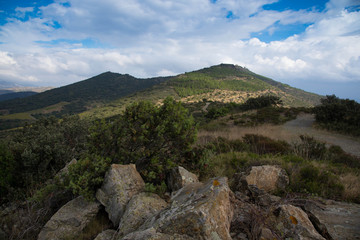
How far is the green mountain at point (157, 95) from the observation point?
8956 cm

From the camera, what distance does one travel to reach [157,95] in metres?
95.0

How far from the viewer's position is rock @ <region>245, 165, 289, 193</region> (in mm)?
3578

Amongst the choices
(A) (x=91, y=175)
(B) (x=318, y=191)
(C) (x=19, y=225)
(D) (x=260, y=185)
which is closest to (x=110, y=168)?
(A) (x=91, y=175)

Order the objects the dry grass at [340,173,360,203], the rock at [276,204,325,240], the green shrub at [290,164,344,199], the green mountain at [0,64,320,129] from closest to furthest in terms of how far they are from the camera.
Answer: the rock at [276,204,325,240]
the dry grass at [340,173,360,203]
the green shrub at [290,164,344,199]
the green mountain at [0,64,320,129]

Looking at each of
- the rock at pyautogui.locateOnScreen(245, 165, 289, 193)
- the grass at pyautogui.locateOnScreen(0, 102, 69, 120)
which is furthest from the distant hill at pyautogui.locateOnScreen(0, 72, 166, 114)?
the rock at pyautogui.locateOnScreen(245, 165, 289, 193)

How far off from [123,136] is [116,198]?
4.58 ft

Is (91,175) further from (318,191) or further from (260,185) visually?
(318,191)

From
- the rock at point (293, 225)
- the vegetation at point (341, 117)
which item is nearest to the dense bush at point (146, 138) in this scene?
the rock at point (293, 225)

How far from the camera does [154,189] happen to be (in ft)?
10.6

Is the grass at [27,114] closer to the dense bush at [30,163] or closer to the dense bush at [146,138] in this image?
the dense bush at [30,163]

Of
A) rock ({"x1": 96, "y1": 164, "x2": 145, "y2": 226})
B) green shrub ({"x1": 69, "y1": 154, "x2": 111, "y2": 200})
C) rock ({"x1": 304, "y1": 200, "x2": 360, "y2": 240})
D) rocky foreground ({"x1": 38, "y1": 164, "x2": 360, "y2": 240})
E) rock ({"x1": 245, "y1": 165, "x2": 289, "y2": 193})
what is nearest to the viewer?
rocky foreground ({"x1": 38, "y1": 164, "x2": 360, "y2": 240})

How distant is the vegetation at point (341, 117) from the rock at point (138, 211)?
1650 cm

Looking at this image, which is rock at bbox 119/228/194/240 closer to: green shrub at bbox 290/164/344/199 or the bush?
the bush

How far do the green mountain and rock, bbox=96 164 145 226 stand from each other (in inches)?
3049
